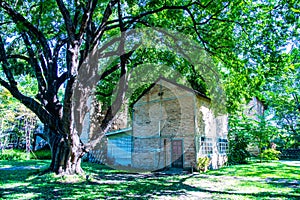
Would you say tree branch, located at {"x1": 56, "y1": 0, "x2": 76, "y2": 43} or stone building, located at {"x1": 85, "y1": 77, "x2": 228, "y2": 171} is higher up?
tree branch, located at {"x1": 56, "y1": 0, "x2": 76, "y2": 43}

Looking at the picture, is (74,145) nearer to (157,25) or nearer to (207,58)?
(157,25)

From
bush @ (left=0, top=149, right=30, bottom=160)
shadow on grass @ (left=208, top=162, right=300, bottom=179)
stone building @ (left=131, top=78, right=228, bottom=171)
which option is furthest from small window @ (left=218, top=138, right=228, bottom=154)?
bush @ (left=0, top=149, right=30, bottom=160)

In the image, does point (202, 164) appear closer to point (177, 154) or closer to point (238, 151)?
point (177, 154)

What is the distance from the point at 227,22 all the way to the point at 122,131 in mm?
11079

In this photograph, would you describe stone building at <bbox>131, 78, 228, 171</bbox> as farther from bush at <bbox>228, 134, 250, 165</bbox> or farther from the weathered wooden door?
bush at <bbox>228, 134, 250, 165</bbox>

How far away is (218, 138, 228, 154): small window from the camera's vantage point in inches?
630

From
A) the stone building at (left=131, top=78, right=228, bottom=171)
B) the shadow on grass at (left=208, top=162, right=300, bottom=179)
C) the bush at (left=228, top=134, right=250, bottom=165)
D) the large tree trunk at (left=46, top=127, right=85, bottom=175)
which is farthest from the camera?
the bush at (left=228, top=134, right=250, bottom=165)

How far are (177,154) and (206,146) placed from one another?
6.43 ft

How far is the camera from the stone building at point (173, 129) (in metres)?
13.4

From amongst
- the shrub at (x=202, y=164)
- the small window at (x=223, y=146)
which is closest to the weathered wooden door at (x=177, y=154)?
the shrub at (x=202, y=164)

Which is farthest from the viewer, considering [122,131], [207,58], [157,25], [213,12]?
[122,131]

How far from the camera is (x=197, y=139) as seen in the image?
13055 mm

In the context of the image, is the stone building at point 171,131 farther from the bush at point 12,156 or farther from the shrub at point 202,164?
the bush at point 12,156

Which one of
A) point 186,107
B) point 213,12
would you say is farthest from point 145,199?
point 186,107
